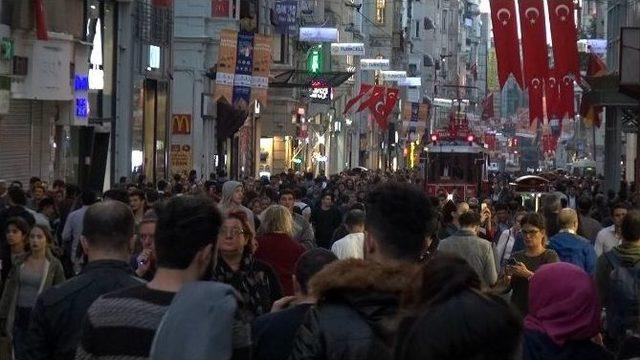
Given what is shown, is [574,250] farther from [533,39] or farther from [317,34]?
[317,34]

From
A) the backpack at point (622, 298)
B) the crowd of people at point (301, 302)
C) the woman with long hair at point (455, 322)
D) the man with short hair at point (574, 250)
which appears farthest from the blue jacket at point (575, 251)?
the woman with long hair at point (455, 322)

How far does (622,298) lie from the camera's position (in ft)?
37.2

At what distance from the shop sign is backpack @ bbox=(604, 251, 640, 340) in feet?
123

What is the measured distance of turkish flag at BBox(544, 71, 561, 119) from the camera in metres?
36.0

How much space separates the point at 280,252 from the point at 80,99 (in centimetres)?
2315

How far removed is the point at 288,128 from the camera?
65.1 m

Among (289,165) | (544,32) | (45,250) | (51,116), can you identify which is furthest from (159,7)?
(45,250)

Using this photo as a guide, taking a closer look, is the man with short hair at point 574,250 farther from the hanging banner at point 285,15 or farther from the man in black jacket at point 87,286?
the hanging banner at point 285,15

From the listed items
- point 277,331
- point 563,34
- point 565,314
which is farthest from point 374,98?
point 277,331

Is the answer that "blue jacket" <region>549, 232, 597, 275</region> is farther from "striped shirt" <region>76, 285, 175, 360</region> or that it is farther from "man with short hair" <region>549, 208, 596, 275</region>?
"striped shirt" <region>76, 285, 175, 360</region>

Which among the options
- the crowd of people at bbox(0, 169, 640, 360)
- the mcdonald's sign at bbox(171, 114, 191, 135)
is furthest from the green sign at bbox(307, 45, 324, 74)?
the crowd of people at bbox(0, 169, 640, 360)

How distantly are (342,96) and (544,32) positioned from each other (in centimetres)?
5416

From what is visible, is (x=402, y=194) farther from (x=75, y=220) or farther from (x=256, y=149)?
(x=256, y=149)

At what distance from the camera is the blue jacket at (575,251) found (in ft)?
43.3
